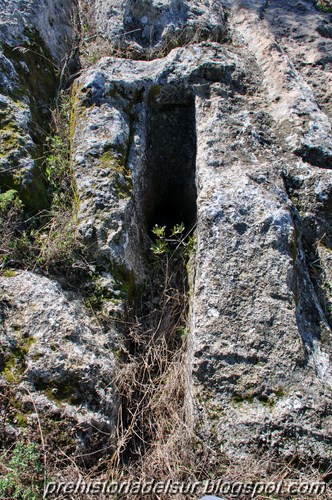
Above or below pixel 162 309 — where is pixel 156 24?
above

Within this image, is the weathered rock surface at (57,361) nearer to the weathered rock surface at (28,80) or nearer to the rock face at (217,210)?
the rock face at (217,210)

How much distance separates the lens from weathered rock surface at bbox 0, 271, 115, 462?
229 cm

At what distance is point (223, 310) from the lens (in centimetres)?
256

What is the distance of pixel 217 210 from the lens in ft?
9.33

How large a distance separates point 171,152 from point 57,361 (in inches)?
88.2

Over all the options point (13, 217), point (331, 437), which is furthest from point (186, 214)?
point (331, 437)

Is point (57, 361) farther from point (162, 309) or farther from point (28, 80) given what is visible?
point (28, 80)

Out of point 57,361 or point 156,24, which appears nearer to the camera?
point 57,361

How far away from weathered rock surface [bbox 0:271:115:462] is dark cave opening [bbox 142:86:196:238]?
1.36m

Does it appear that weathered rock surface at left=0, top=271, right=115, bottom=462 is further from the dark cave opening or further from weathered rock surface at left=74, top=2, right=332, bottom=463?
the dark cave opening

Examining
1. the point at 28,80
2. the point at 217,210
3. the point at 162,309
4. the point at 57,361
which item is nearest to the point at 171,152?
the point at 217,210

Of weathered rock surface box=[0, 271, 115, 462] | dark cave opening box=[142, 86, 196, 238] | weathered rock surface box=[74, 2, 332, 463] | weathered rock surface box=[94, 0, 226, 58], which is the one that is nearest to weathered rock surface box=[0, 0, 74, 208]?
weathered rock surface box=[74, 2, 332, 463]

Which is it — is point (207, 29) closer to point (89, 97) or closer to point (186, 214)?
point (89, 97)

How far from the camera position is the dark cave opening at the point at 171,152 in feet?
12.3
